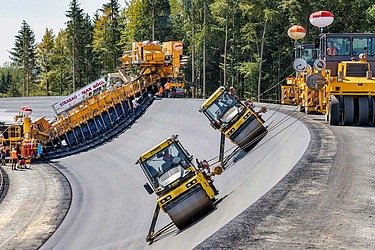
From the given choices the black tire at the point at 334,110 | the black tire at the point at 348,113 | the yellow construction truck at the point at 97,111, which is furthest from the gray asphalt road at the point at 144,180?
the yellow construction truck at the point at 97,111

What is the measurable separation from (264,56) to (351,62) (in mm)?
34845

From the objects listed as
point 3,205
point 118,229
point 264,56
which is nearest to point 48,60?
point 264,56

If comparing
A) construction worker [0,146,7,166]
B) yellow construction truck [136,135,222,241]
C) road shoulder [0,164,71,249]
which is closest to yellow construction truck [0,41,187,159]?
construction worker [0,146,7,166]

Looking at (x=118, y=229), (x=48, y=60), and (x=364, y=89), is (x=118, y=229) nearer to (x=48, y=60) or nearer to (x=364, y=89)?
(x=364, y=89)

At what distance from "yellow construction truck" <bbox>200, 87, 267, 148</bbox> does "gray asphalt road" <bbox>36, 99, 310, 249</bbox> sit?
1.44ft

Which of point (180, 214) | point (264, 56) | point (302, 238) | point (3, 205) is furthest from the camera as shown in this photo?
point (264, 56)

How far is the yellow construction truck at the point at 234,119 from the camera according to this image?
58.3 feet

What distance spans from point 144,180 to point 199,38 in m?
35.1

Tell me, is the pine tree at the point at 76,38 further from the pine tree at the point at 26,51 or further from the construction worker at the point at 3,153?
the construction worker at the point at 3,153

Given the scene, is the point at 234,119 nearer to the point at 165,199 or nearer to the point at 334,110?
the point at 334,110

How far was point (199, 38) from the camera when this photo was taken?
5506 cm

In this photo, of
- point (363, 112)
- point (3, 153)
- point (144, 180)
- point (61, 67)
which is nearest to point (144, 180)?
point (144, 180)

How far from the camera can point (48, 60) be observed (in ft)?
276

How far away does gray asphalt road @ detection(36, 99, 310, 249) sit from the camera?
39.5 ft
